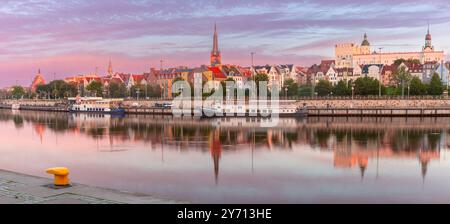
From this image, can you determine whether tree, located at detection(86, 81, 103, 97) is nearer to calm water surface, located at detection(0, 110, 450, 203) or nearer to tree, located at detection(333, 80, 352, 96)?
tree, located at detection(333, 80, 352, 96)

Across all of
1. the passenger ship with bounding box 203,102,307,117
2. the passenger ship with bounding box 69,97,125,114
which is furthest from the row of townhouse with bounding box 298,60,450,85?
the passenger ship with bounding box 69,97,125,114

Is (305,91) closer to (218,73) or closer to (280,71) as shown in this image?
(218,73)

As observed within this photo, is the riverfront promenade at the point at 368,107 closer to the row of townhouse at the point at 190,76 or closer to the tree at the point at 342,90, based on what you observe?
the tree at the point at 342,90

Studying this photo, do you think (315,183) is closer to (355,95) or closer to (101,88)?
(355,95)

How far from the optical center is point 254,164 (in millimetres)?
20094

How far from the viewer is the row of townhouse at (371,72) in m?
95.9

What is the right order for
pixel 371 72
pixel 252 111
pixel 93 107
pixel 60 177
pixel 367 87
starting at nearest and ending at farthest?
pixel 60 177, pixel 252 111, pixel 367 87, pixel 93 107, pixel 371 72

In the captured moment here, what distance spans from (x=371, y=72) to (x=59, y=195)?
10447 centimetres

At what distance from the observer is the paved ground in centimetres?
941

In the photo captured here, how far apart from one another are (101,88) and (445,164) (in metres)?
88.8

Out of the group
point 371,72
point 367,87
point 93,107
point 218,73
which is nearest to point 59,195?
point 93,107

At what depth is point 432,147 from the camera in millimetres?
26375

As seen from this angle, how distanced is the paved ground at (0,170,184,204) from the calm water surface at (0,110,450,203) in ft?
12.0
